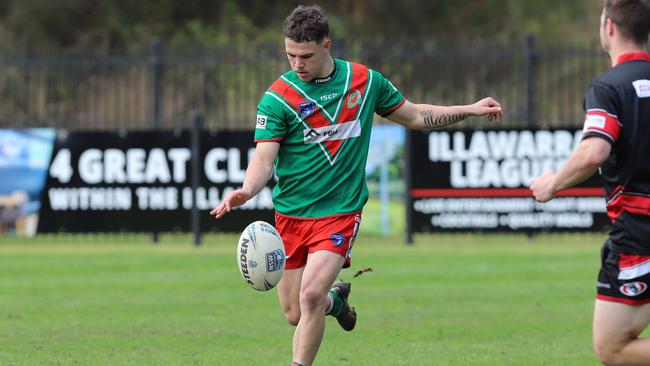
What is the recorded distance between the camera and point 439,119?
8.16 m

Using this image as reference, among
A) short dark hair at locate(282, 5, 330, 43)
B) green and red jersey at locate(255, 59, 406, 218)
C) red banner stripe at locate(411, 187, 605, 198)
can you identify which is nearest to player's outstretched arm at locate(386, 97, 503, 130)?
green and red jersey at locate(255, 59, 406, 218)

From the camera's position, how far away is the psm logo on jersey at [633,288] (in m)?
5.97

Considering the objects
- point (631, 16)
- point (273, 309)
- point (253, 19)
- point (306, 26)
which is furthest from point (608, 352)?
point (253, 19)

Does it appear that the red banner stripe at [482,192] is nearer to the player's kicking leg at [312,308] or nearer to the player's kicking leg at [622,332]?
the player's kicking leg at [312,308]

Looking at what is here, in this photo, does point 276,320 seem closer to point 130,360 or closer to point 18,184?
point 130,360

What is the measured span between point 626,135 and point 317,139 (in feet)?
7.51

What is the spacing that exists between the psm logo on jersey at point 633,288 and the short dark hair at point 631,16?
1.14 meters

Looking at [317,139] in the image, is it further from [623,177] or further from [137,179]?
[137,179]

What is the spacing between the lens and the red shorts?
7574 millimetres

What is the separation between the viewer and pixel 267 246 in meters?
7.34

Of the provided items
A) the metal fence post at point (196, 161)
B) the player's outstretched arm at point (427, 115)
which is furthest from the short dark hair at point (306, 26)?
the metal fence post at point (196, 161)

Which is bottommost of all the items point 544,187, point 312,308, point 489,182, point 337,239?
point 312,308

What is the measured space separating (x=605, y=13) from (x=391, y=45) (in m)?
16.5

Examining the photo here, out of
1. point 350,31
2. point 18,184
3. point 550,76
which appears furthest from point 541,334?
point 350,31
